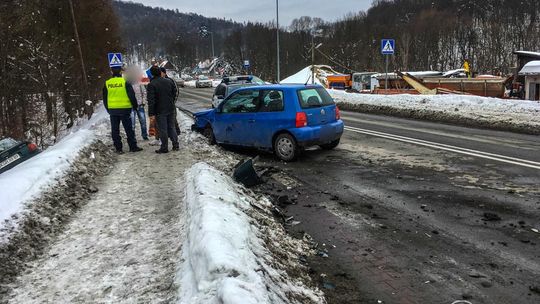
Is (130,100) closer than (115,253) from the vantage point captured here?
No

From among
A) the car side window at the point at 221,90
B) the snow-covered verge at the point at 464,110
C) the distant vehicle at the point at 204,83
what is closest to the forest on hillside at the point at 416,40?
the distant vehicle at the point at 204,83

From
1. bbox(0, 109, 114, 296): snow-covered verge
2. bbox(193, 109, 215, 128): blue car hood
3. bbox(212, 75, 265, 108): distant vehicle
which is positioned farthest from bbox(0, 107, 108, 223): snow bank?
bbox(212, 75, 265, 108): distant vehicle

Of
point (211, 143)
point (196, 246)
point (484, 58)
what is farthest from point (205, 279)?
point (484, 58)

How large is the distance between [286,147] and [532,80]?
2178cm

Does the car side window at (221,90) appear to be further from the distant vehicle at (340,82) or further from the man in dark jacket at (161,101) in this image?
the distant vehicle at (340,82)

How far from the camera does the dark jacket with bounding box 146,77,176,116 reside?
9.82 meters

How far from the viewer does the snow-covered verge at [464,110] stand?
13.8m

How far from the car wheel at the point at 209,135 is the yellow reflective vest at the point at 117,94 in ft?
7.64

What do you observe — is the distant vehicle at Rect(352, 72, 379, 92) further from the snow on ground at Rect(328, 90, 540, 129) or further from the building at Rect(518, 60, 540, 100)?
the snow on ground at Rect(328, 90, 540, 129)

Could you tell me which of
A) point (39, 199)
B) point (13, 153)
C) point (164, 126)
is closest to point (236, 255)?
point (39, 199)

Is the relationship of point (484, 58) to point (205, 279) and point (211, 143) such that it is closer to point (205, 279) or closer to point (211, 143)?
point (211, 143)

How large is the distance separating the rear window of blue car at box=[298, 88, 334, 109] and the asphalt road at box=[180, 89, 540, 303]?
117cm

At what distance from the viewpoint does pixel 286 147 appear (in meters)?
9.59

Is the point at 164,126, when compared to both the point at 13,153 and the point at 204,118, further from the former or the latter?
the point at 13,153
